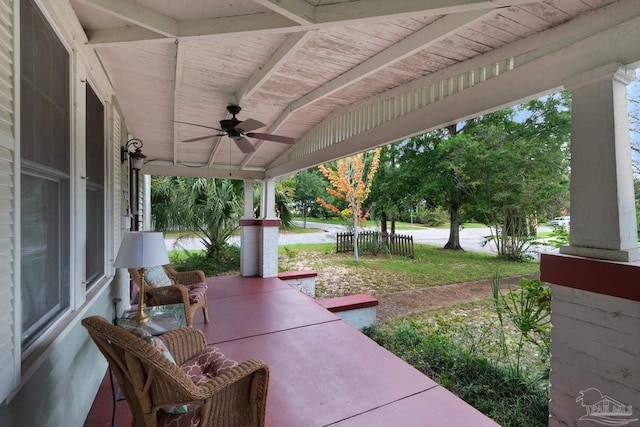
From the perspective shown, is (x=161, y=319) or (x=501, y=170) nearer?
(x=161, y=319)

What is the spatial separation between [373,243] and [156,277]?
26.9ft

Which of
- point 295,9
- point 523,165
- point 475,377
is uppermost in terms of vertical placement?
point 523,165

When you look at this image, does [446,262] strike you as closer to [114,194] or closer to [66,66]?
[114,194]

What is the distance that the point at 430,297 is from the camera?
19.5 ft

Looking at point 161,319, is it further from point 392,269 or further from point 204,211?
point 392,269

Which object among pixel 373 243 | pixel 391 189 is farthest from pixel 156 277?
pixel 391 189

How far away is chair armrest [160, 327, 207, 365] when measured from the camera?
2.01 m

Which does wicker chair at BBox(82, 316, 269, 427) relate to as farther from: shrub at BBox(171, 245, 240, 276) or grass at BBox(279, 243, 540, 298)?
shrub at BBox(171, 245, 240, 276)

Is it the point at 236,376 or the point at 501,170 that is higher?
the point at 501,170

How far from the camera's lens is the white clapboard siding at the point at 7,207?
1.12 metres

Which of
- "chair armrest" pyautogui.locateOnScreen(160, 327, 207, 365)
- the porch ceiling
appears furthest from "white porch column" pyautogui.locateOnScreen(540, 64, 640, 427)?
"chair armrest" pyautogui.locateOnScreen(160, 327, 207, 365)

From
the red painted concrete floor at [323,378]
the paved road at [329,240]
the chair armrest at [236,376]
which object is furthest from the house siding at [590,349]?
the paved road at [329,240]

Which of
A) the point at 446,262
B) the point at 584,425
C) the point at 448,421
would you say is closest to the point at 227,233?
Answer: the point at 446,262

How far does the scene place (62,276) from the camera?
1.84 metres
